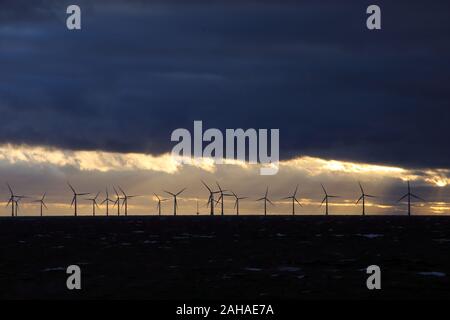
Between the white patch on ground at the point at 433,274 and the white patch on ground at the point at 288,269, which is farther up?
the white patch on ground at the point at 433,274

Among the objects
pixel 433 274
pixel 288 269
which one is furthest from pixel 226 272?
pixel 433 274

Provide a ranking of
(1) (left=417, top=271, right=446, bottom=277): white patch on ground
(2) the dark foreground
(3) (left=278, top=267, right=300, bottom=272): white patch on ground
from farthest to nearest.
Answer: (3) (left=278, top=267, right=300, bottom=272): white patch on ground, (1) (left=417, top=271, right=446, bottom=277): white patch on ground, (2) the dark foreground

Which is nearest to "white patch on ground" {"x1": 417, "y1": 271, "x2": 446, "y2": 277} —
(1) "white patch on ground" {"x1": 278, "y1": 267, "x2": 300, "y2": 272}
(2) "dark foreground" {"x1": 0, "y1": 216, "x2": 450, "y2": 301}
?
(2) "dark foreground" {"x1": 0, "y1": 216, "x2": 450, "y2": 301}

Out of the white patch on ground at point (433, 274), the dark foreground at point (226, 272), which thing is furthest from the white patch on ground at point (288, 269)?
the white patch on ground at point (433, 274)

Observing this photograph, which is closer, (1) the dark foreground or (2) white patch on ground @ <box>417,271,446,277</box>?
(1) the dark foreground

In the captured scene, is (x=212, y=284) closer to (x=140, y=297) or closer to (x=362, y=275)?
(x=140, y=297)

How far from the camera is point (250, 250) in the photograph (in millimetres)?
135250

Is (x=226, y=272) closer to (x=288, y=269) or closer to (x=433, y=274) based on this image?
(x=288, y=269)

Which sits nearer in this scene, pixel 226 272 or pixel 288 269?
pixel 226 272

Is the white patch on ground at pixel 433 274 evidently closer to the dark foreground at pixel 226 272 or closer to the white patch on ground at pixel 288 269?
the dark foreground at pixel 226 272

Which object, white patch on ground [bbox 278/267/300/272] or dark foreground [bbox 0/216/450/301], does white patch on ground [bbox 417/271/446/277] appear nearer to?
dark foreground [bbox 0/216/450/301]

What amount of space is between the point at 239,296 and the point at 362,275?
21580 millimetres
